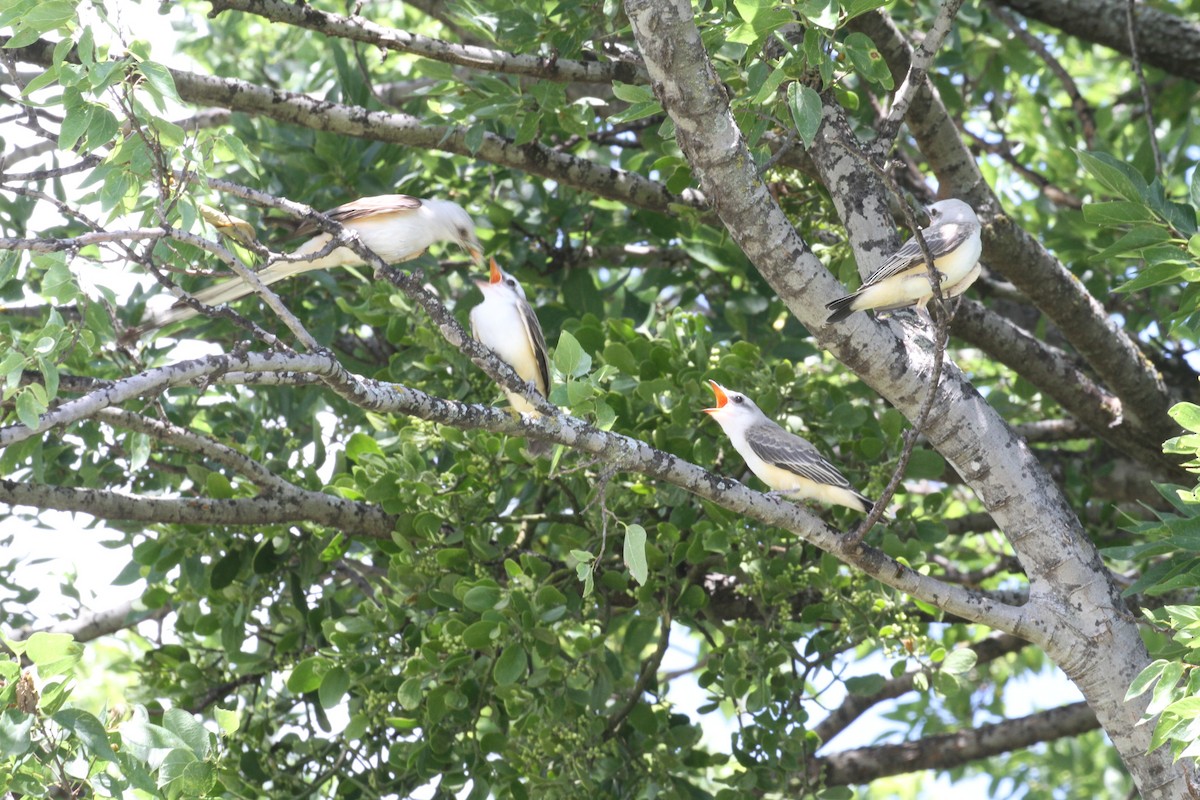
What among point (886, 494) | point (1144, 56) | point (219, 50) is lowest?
point (886, 494)

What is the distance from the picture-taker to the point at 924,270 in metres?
4.48

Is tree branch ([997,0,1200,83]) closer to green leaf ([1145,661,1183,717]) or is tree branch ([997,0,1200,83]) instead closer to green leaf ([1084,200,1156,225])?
green leaf ([1084,200,1156,225])

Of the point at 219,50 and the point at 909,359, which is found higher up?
the point at 219,50

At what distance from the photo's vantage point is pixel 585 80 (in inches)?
213

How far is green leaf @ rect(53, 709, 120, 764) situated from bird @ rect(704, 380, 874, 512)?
2.71 meters

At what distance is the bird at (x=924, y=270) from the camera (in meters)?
4.23

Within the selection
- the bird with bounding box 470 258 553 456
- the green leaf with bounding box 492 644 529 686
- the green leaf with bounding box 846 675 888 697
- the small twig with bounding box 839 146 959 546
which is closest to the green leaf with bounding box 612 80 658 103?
→ the small twig with bounding box 839 146 959 546

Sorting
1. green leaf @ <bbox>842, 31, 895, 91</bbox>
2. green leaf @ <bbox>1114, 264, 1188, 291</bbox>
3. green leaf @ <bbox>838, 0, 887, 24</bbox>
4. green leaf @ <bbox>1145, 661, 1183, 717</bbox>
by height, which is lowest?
green leaf @ <bbox>1145, 661, 1183, 717</bbox>

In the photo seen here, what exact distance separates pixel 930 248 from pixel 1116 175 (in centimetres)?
66

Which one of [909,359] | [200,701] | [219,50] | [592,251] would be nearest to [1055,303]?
[909,359]

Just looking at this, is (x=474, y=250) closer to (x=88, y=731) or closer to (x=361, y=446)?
(x=361, y=446)

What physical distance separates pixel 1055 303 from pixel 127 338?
4004mm

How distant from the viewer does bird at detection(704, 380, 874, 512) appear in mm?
5164

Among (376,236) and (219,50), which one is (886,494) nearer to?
(376,236)
